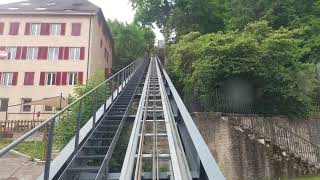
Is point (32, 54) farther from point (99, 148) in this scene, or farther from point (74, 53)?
point (99, 148)

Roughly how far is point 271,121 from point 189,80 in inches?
236

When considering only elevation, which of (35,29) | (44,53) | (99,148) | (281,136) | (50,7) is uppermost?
(50,7)

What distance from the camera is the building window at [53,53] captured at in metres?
34.2

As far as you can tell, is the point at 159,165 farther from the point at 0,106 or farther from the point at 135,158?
the point at 0,106

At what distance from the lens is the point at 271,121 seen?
53.7 ft

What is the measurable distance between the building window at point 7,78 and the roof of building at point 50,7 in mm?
6206

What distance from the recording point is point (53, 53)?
113 feet

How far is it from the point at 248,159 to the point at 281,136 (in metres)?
2.54

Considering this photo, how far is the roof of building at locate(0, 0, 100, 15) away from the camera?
35156mm

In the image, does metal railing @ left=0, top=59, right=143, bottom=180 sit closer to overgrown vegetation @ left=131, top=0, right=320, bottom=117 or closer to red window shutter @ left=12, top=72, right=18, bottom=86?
overgrown vegetation @ left=131, top=0, right=320, bottom=117

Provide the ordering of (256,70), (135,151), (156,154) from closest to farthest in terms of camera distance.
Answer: (135,151)
(156,154)
(256,70)

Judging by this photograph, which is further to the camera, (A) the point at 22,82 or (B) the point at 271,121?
(A) the point at 22,82

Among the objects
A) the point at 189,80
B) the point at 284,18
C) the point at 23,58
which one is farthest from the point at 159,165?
the point at 23,58

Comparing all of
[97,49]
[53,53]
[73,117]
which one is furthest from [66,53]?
[73,117]
